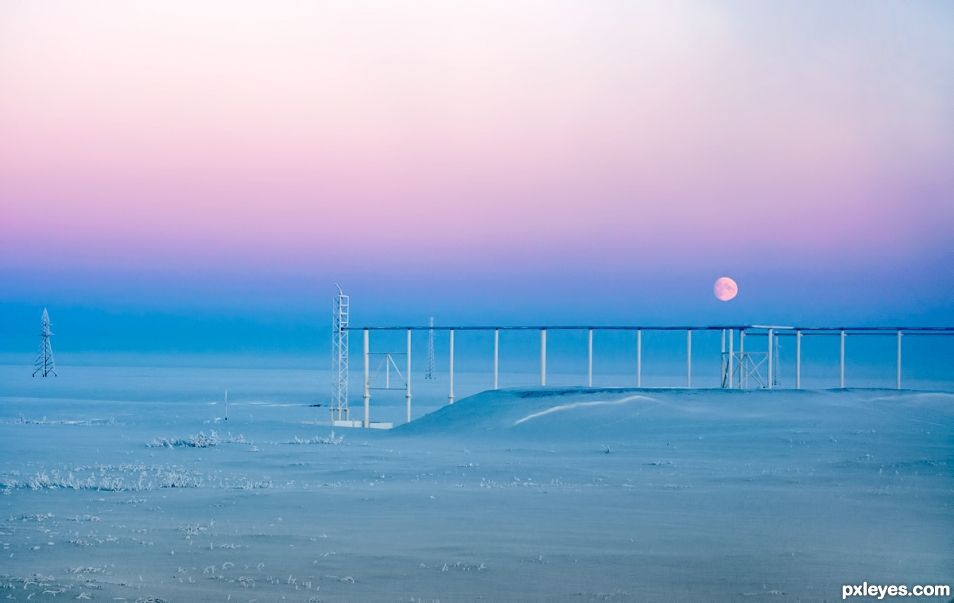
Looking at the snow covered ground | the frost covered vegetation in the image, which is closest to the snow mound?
the snow covered ground

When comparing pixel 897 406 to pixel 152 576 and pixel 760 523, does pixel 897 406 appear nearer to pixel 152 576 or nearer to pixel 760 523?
pixel 760 523

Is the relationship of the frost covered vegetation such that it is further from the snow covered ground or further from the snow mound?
the snow mound

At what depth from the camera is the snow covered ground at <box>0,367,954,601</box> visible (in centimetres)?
1156

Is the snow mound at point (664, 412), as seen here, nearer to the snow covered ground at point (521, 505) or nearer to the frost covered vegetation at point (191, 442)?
the snow covered ground at point (521, 505)

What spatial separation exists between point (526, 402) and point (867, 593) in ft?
80.7

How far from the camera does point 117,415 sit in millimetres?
51750

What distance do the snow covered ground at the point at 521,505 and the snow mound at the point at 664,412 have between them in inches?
4.2

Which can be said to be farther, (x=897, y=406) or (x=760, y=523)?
(x=897, y=406)

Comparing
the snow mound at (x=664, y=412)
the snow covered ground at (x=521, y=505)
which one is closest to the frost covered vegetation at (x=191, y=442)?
the snow covered ground at (x=521, y=505)

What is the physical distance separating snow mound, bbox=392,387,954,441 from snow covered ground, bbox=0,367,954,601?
0.35 ft

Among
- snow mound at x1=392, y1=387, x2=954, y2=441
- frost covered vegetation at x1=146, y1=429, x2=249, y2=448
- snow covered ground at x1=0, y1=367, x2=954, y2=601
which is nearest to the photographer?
snow covered ground at x1=0, y1=367, x2=954, y2=601

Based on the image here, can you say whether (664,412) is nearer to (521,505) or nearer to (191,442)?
(191,442)

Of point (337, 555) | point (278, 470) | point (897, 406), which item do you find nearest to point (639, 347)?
point (897, 406)

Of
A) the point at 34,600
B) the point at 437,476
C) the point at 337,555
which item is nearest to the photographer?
the point at 34,600
